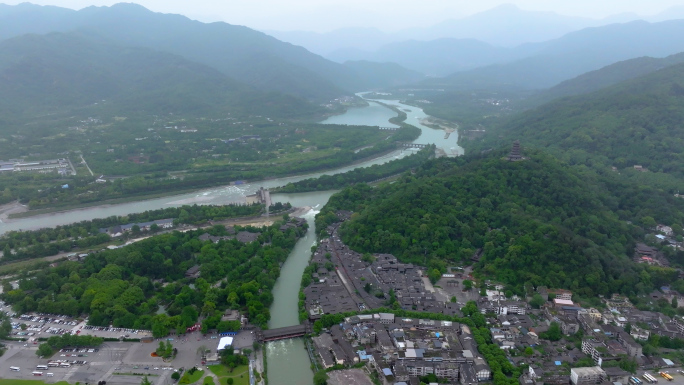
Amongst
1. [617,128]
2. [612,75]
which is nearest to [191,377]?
[617,128]

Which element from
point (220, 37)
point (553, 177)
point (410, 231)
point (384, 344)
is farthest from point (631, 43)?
point (384, 344)

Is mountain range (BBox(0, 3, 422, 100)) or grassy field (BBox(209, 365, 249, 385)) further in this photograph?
mountain range (BBox(0, 3, 422, 100))

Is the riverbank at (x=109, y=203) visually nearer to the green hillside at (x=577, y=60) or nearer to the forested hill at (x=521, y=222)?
the forested hill at (x=521, y=222)

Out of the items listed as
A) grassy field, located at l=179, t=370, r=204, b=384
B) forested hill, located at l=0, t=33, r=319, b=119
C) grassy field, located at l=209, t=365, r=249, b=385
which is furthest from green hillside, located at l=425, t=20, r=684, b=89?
grassy field, located at l=179, t=370, r=204, b=384

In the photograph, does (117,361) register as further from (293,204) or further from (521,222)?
(521,222)

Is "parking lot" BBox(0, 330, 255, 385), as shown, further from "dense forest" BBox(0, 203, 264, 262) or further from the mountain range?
the mountain range

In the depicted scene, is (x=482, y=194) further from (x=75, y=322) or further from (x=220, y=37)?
(x=220, y=37)
